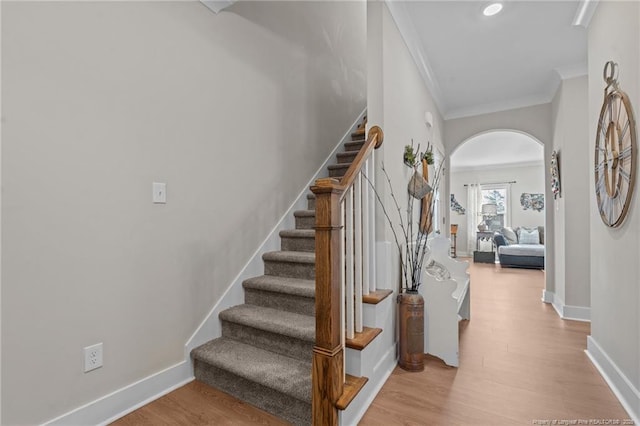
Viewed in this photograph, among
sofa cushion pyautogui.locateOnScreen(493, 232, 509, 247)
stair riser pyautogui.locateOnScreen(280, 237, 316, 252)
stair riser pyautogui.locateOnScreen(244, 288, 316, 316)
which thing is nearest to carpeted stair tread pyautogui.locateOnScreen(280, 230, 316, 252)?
stair riser pyautogui.locateOnScreen(280, 237, 316, 252)

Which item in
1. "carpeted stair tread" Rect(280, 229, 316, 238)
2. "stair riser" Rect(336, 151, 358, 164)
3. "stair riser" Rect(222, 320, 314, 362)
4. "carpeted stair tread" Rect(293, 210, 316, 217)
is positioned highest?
"stair riser" Rect(336, 151, 358, 164)

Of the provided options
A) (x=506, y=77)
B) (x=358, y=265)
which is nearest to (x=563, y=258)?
(x=506, y=77)

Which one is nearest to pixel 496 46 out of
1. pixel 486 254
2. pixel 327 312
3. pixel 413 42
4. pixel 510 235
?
pixel 413 42

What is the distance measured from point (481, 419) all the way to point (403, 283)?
984mm

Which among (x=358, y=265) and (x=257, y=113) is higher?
(x=257, y=113)

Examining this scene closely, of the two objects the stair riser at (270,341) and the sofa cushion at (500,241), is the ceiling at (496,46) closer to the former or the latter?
the stair riser at (270,341)

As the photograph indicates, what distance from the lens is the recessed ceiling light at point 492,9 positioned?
2.30 m

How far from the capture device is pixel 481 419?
5.30 ft

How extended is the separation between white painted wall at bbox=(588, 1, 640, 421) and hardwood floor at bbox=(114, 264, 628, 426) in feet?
0.52

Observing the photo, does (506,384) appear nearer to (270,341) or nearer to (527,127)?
(270,341)

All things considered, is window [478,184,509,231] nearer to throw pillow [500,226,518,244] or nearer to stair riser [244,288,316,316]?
throw pillow [500,226,518,244]

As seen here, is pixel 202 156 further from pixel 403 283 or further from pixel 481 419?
pixel 481 419

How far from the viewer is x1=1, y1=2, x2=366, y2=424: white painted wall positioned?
1.34 meters

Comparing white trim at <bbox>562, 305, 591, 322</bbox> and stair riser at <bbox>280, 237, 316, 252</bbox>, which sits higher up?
stair riser at <bbox>280, 237, 316, 252</bbox>
